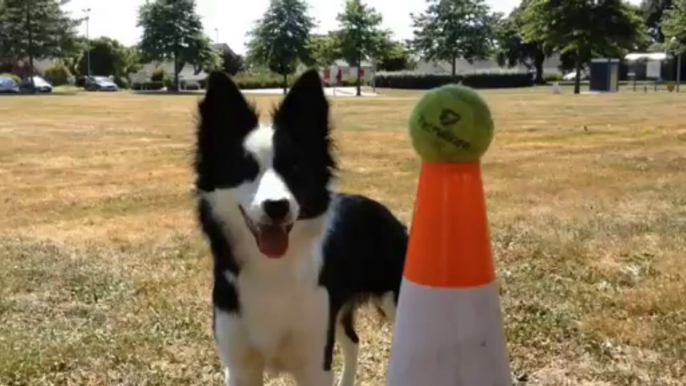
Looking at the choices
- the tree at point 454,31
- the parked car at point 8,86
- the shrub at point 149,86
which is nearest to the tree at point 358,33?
the tree at point 454,31

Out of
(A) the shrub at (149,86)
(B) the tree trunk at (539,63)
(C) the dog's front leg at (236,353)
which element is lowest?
(A) the shrub at (149,86)

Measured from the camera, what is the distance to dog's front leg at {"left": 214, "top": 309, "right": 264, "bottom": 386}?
11.5ft

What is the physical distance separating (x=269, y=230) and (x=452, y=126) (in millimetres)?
899

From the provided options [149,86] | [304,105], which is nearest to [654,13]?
[149,86]

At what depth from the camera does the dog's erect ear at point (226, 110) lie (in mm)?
3340

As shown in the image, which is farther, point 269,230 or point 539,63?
point 539,63

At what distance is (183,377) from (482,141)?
249 cm

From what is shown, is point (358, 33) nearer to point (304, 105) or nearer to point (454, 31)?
point (454, 31)

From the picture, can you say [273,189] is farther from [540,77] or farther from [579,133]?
[540,77]

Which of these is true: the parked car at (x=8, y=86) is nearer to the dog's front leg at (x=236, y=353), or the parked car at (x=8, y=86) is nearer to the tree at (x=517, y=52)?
the tree at (x=517, y=52)

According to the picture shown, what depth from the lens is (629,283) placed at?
6391 millimetres

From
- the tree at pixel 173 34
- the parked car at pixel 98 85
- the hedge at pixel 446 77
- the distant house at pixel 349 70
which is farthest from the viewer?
the parked car at pixel 98 85

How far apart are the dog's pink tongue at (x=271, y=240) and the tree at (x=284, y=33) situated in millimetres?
65433

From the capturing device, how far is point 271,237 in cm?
327
